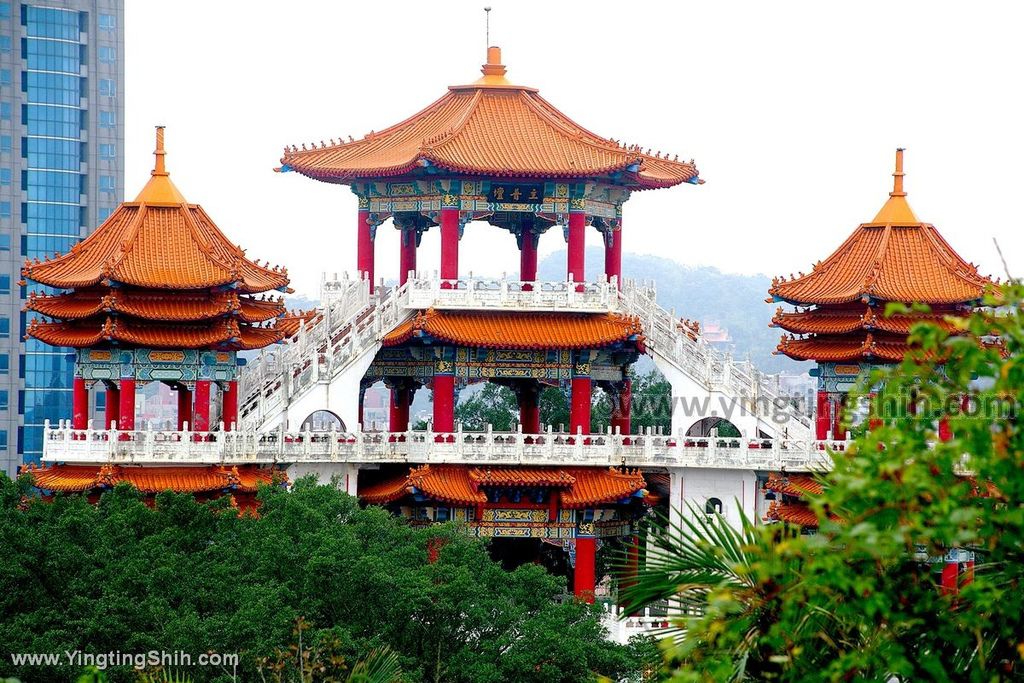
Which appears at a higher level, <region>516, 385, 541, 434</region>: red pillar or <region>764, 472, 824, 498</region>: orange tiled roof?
<region>516, 385, 541, 434</region>: red pillar

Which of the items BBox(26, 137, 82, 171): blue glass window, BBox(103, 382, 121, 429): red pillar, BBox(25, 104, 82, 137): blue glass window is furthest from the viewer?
BBox(26, 137, 82, 171): blue glass window

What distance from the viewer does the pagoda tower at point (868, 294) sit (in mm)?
44031

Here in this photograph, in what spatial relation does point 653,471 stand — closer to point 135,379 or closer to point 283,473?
point 283,473

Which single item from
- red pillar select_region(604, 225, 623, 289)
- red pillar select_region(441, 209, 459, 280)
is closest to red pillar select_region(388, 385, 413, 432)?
red pillar select_region(441, 209, 459, 280)

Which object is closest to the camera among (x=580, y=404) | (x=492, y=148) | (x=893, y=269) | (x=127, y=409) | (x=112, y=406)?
(x=127, y=409)

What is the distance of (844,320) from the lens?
44906 mm

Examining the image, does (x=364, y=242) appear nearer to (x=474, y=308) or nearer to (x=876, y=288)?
(x=474, y=308)

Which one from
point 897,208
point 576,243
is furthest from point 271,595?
point 897,208

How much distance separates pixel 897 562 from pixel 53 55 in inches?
3197

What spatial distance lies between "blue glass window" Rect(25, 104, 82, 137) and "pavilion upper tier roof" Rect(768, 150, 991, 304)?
54.2 metres

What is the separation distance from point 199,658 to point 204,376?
464 inches

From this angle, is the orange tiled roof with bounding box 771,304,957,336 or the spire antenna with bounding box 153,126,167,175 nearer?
the spire antenna with bounding box 153,126,167,175

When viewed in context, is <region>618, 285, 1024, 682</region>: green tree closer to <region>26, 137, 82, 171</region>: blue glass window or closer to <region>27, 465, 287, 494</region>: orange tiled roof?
<region>27, 465, 287, 494</region>: orange tiled roof

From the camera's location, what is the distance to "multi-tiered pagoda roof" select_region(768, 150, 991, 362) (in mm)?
44000
